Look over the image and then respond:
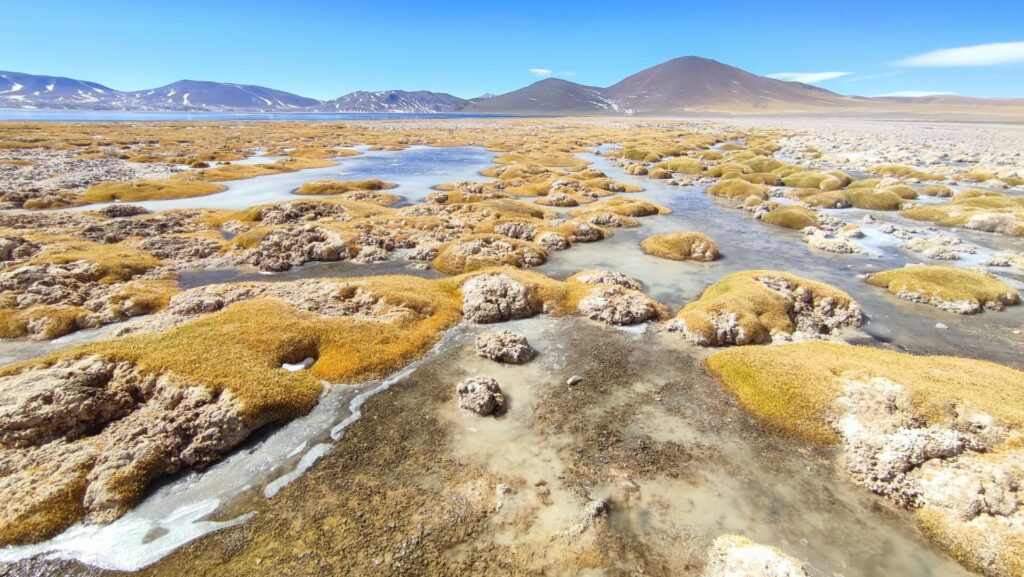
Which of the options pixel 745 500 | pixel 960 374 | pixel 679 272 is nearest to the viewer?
pixel 745 500

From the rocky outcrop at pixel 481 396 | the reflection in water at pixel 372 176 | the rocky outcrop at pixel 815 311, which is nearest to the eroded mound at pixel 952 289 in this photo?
the rocky outcrop at pixel 815 311

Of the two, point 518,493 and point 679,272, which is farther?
point 679,272

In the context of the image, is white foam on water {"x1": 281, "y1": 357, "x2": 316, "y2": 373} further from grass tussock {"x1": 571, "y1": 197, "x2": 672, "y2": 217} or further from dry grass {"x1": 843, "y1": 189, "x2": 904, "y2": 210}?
dry grass {"x1": 843, "y1": 189, "x2": 904, "y2": 210}

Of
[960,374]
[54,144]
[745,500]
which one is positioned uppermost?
[54,144]

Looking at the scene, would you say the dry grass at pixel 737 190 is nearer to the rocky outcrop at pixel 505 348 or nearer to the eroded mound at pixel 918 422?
the eroded mound at pixel 918 422

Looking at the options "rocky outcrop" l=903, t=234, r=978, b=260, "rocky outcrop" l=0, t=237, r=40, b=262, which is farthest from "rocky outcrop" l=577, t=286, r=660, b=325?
"rocky outcrop" l=0, t=237, r=40, b=262

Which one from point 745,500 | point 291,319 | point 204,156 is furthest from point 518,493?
point 204,156

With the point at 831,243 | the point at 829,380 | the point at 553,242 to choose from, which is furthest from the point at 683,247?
the point at 829,380

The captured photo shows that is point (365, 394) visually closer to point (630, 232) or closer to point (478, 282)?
point (478, 282)
